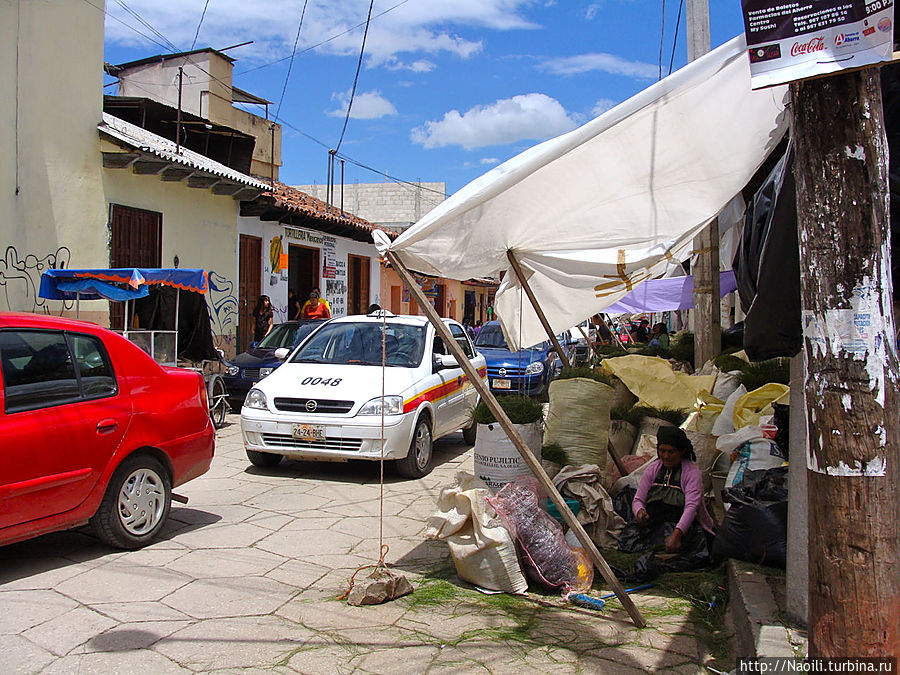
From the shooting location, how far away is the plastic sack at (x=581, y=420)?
6.04 meters

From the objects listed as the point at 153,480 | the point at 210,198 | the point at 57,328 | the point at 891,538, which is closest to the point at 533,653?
the point at 891,538

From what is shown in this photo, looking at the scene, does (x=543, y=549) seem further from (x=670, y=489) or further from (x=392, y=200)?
(x=392, y=200)

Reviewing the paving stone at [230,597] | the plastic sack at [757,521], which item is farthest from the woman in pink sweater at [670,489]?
the paving stone at [230,597]

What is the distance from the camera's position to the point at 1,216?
11055mm

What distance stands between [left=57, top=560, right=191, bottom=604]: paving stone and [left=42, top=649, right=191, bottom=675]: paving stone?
0.77 meters

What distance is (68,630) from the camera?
393 centimetres

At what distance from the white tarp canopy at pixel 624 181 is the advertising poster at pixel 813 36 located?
1.50 m

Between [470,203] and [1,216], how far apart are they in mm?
9712

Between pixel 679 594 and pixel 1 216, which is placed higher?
pixel 1 216

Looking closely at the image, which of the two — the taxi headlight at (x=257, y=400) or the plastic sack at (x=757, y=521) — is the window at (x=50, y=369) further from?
the plastic sack at (x=757, y=521)

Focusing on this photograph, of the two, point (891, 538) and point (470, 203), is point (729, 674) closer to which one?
point (891, 538)

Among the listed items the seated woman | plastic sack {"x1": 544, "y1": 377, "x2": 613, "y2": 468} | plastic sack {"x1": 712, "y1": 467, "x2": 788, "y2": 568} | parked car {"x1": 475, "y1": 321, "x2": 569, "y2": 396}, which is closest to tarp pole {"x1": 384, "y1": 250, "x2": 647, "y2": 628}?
plastic sack {"x1": 712, "y1": 467, "x2": 788, "y2": 568}

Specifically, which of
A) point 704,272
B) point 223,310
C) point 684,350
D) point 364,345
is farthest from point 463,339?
point 223,310

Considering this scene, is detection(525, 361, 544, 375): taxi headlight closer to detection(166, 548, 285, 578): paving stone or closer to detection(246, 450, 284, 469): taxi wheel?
detection(246, 450, 284, 469): taxi wheel
